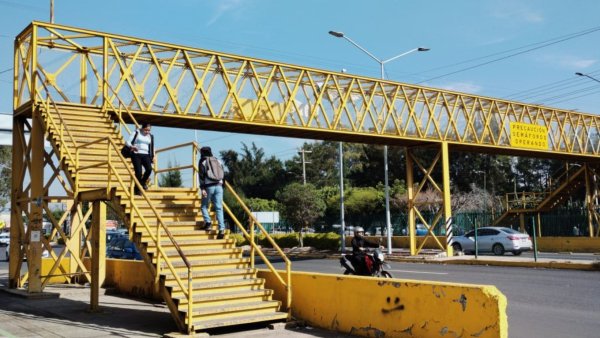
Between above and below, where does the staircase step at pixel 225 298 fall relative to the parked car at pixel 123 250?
below

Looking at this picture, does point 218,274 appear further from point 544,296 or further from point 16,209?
point 16,209

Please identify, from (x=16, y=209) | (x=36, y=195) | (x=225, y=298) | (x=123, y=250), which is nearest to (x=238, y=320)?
(x=225, y=298)

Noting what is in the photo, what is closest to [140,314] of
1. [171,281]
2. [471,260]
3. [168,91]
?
[171,281]

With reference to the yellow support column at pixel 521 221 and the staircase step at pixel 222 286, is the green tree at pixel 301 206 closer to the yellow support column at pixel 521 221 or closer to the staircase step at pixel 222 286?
the yellow support column at pixel 521 221

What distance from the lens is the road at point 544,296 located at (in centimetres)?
970

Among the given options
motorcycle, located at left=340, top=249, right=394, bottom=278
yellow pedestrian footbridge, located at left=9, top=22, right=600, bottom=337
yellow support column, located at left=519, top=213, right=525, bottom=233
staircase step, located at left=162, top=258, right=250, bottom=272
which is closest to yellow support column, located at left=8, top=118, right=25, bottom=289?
yellow pedestrian footbridge, located at left=9, top=22, right=600, bottom=337

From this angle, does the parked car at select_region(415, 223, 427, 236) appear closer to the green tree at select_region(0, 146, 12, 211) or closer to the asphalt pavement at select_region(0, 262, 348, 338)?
the asphalt pavement at select_region(0, 262, 348, 338)

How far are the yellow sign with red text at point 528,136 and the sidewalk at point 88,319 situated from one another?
23.5 meters

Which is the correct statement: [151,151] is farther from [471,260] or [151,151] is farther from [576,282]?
[471,260]

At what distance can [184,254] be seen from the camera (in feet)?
34.0

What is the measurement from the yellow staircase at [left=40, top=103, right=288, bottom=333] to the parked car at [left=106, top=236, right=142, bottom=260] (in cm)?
909

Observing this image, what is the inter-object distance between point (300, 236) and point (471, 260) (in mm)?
16569

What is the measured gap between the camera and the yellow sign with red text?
105 feet

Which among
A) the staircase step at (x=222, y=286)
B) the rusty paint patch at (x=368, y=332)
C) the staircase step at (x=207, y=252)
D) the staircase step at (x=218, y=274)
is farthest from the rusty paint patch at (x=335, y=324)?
the staircase step at (x=207, y=252)
